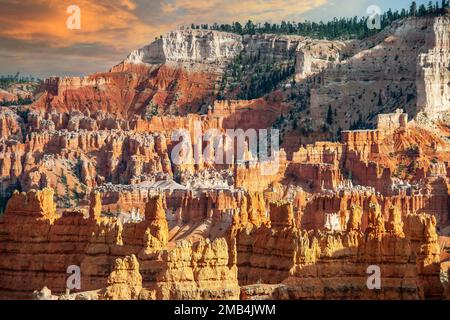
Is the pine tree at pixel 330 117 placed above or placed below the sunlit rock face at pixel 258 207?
above

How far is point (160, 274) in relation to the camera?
232ft

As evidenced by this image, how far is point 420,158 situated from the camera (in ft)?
525

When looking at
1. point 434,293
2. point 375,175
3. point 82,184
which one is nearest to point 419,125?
point 375,175

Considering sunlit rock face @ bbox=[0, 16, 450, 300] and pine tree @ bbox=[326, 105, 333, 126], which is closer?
sunlit rock face @ bbox=[0, 16, 450, 300]

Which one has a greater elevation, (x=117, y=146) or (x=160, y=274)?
(x=117, y=146)

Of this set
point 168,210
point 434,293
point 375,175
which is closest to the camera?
point 434,293

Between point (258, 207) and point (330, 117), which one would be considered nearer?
point (258, 207)

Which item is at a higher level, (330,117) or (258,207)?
(330,117)

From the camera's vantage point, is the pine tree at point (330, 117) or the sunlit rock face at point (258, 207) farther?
the pine tree at point (330, 117)

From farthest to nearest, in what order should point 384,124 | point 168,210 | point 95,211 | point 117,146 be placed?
point 117,146, point 384,124, point 168,210, point 95,211

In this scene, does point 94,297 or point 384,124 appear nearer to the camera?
point 94,297

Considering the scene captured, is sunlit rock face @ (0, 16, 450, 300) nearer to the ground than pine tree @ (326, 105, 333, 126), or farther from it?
nearer to the ground
